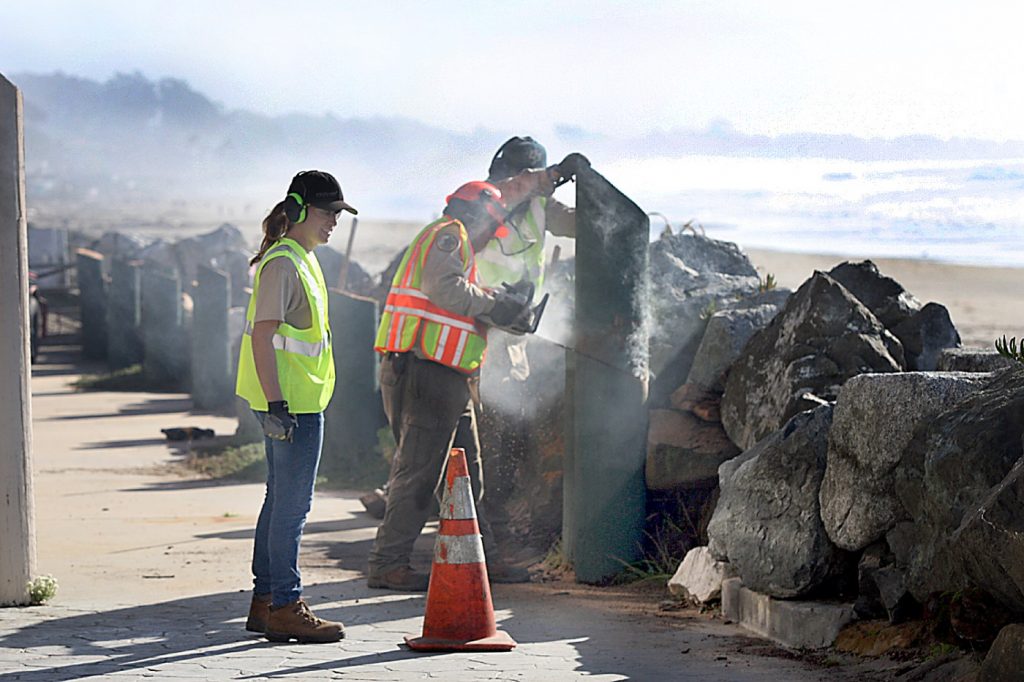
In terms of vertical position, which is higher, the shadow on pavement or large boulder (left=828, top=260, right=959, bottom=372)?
large boulder (left=828, top=260, right=959, bottom=372)

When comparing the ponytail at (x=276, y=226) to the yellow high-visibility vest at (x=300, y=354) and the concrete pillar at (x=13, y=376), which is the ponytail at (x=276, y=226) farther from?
the concrete pillar at (x=13, y=376)

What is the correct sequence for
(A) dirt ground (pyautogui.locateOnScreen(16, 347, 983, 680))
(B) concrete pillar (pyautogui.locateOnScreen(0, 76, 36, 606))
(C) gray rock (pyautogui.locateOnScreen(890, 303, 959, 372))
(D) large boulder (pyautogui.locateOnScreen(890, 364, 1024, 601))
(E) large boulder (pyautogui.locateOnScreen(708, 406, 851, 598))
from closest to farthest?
(D) large boulder (pyautogui.locateOnScreen(890, 364, 1024, 601)) < (A) dirt ground (pyautogui.locateOnScreen(16, 347, 983, 680)) < (E) large boulder (pyautogui.locateOnScreen(708, 406, 851, 598)) < (B) concrete pillar (pyautogui.locateOnScreen(0, 76, 36, 606)) < (C) gray rock (pyautogui.locateOnScreen(890, 303, 959, 372))

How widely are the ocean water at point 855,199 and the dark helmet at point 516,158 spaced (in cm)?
45

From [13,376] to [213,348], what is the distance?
1186 cm

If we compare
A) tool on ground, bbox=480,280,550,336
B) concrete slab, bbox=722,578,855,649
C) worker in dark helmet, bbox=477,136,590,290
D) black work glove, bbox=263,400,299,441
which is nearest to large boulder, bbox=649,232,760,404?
worker in dark helmet, bbox=477,136,590,290

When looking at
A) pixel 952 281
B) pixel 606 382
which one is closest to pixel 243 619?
pixel 606 382

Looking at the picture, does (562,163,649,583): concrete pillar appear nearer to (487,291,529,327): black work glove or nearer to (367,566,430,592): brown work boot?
(487,291,529,327): black work glove

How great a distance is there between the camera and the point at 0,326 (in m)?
7.38

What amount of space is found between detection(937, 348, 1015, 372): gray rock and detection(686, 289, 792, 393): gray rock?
51.0 inches

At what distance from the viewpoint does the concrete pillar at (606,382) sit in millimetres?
8352

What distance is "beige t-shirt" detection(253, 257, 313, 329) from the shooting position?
6648 millimetres

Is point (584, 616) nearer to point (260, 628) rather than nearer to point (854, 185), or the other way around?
point (260, 628)

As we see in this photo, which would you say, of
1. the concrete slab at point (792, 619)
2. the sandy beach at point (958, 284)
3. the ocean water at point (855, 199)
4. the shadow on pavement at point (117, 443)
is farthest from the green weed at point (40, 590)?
the sandy beach at point (958, 284)

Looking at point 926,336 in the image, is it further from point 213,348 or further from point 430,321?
point 213,348
